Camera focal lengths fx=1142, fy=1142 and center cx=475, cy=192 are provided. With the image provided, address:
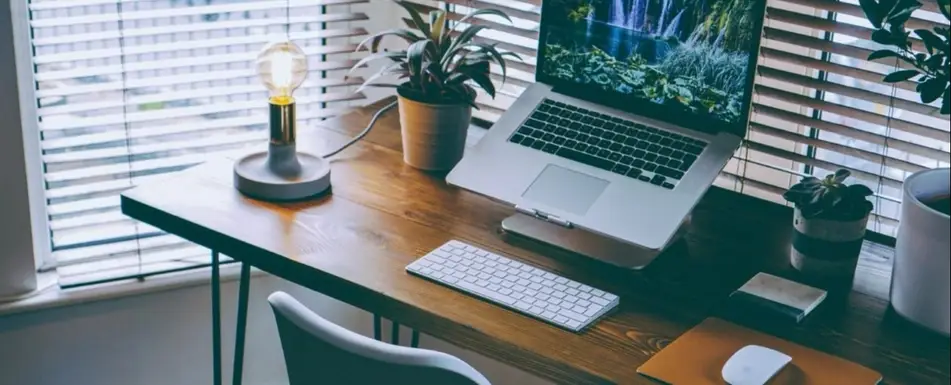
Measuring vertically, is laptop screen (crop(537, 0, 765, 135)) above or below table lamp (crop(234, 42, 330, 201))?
above

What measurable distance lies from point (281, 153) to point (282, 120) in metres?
0.05

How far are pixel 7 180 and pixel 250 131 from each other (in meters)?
0.46

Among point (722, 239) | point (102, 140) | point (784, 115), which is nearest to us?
point (722, 239)

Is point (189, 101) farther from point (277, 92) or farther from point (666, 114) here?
A: point (666, 114)

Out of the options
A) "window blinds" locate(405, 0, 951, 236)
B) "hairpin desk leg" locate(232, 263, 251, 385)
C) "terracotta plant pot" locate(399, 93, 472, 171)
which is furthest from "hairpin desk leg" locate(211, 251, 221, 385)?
"window blinds" locate(405, 0, 951, 236)

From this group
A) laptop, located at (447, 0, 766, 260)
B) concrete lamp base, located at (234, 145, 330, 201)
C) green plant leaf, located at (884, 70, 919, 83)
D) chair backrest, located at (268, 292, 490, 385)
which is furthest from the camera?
concrete lamp base, located at (234, 145, 330, 201)

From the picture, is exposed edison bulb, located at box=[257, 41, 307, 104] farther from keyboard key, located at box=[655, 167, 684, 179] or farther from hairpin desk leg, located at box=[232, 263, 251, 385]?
keyboard key, located at box=[655, 167, 684, 179]

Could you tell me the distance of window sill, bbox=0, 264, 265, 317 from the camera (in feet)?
6.64

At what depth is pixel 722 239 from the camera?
5.55 feet

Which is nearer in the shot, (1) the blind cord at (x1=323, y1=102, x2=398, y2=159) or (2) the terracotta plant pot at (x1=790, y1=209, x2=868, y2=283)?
(2) the terracotta plant pot at (x1=790, y1=209, x2=868, y2=283)

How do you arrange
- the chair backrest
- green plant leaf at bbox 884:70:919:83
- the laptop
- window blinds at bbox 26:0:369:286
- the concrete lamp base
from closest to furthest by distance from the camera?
the chair backrest → green plant leaf at bbox 884:70:919:83 → the laptop → the concrete lamp base → window blinds at bbox 26:0:369:286

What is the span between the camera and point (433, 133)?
183cm

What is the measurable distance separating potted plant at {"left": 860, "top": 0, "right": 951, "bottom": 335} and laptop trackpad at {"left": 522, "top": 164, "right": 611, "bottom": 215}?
42 centimetres

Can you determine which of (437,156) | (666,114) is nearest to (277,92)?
(437,156)
